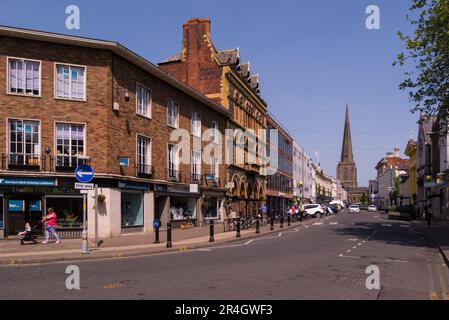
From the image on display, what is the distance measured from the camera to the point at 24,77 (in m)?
22.3

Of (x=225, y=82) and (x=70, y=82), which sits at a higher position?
(x=225, y=82)

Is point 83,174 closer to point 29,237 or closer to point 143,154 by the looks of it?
point 29,237

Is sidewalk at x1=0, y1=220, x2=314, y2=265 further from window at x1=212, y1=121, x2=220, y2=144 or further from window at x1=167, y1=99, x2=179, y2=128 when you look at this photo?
window at x1=212, y1=121, x2=220, y2=144

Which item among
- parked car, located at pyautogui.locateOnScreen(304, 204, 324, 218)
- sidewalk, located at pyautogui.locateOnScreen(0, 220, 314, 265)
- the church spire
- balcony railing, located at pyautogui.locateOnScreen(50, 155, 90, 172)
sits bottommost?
parked car, located at pyautogui.locateOnScreen(304, 204, 324, 218)

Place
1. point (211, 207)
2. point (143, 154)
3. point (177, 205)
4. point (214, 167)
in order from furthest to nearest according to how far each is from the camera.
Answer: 1. point (214, 167)
2. point (211, 207)
3. point (177, 205)
4. point (143, 154)

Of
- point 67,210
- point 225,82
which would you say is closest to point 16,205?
point 67,210

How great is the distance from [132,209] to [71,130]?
5.87 metres

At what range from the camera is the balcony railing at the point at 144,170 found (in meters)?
26.6

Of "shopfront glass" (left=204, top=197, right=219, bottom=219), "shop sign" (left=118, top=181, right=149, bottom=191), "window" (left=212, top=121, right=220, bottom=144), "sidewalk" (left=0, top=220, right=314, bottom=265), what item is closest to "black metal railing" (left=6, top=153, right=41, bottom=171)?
"sidewalk" (left=0, top=220, right=314, bottom=265)

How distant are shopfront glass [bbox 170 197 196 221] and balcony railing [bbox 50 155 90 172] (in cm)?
905

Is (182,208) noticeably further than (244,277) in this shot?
Yes

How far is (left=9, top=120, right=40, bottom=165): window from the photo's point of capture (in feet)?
71.9

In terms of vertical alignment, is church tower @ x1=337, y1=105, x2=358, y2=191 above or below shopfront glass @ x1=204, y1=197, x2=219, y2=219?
above
